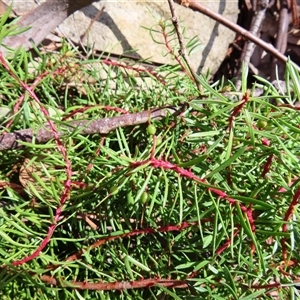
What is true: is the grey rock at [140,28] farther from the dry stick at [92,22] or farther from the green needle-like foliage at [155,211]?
the green needle-like foliage at [155,211]

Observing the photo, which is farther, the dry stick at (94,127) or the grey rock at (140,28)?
the grey rock at (140,28)

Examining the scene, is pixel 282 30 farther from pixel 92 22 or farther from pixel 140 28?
pixel 92 22

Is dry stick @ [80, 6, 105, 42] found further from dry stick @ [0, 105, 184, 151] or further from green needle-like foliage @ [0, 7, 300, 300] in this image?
dry stick @ [0, 105, 184, 151]

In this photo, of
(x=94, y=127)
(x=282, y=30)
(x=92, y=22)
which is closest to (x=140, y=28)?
(x=92, y=22)

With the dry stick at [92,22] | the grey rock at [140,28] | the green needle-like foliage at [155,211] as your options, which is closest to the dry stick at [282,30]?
the grey rock at [140,28]

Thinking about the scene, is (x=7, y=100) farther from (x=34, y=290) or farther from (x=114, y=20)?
(x=114, y=20)

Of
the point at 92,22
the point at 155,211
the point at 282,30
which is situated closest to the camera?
the point at 155,211

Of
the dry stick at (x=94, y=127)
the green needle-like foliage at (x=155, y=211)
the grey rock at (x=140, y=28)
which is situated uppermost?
the grey rock at (x=140, y=28)

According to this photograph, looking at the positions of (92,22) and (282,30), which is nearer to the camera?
(92,22)
